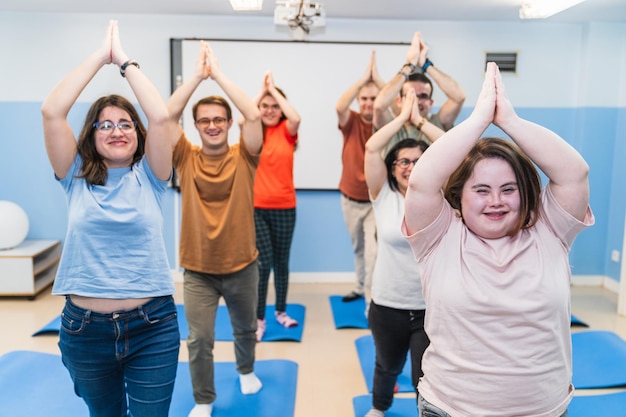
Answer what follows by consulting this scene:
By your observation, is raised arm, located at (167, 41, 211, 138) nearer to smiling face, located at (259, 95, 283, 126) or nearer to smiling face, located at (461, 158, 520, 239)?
smiling face, located at (259, 95, 283, 126)

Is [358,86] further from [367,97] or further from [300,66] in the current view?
[300,66]

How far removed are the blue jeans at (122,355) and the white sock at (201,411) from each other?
0.83 metres

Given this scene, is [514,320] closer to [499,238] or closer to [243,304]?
[499,238]

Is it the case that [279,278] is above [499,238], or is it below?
below

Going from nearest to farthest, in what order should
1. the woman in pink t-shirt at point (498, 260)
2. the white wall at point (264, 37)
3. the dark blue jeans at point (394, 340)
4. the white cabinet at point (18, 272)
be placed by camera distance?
the woman in pink t-shirt at point (498, 260) → the dark blue jeans at point (394, 340) → the white cabinet at point (18, 272) → the white wall at point (264, 37)

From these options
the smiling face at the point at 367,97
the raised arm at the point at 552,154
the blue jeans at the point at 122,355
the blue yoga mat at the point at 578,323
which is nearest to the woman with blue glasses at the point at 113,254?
the blue jeans at the point at 122,355

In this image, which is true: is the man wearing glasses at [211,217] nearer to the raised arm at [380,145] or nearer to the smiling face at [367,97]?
the raised arm at [380,145]

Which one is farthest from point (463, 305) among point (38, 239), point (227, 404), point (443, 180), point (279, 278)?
point (38, 239)

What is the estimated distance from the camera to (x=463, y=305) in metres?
1.36

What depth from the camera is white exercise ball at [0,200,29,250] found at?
14.7 feet

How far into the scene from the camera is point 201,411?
8.73 feet

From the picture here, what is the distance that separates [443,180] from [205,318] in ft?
5.13

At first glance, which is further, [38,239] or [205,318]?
[38,239]

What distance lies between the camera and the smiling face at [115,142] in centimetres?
183
